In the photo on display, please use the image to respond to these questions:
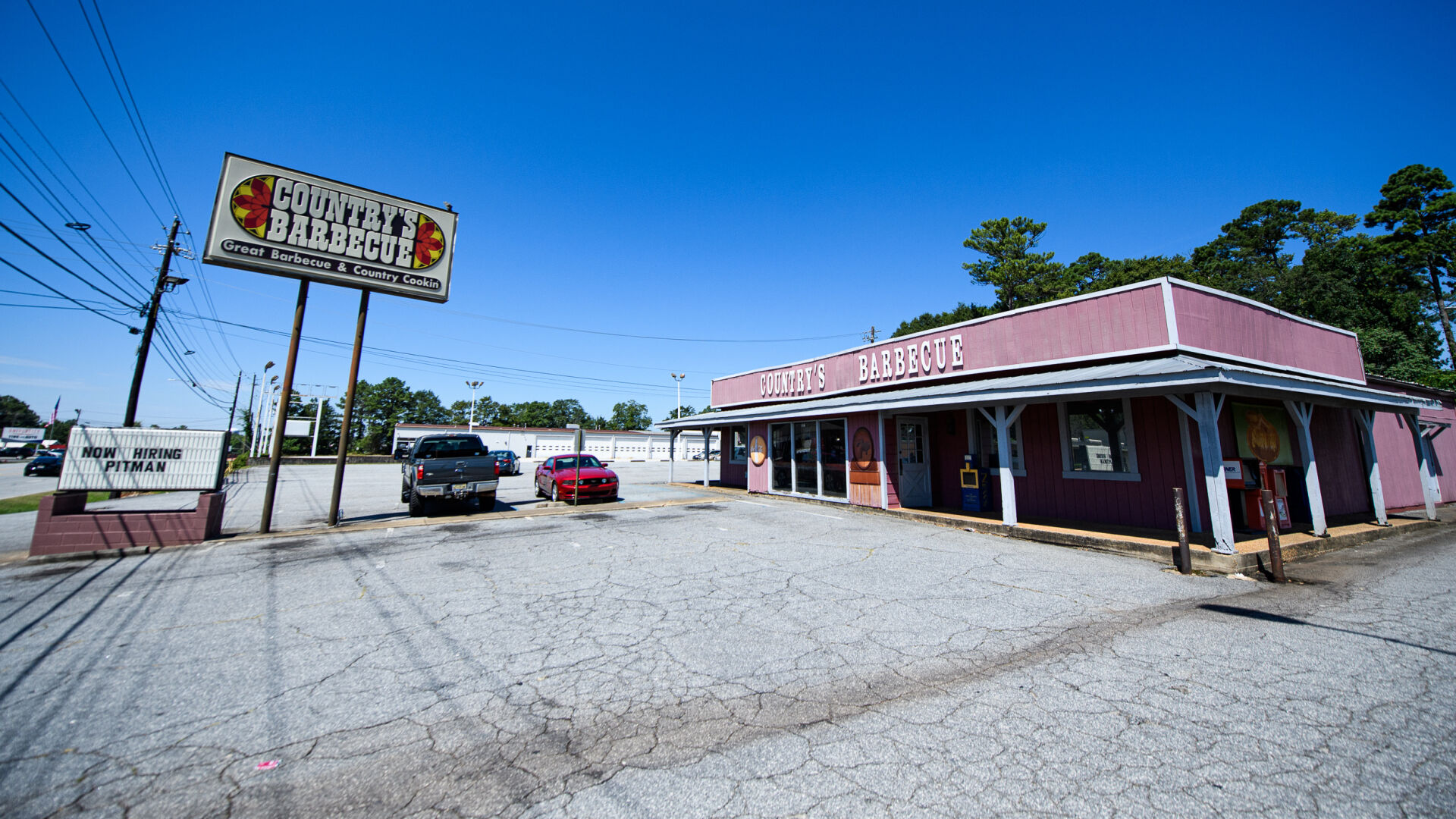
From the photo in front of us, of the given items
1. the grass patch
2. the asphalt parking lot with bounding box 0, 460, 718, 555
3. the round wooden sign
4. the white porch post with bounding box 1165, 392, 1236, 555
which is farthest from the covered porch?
the grass patch

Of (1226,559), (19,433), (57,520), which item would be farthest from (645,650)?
(19,433)

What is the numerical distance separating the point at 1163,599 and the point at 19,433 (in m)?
130

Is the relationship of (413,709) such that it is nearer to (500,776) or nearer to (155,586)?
(500,776)

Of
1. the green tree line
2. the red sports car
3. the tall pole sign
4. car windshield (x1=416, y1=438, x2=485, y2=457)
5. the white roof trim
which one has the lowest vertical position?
the red sports car

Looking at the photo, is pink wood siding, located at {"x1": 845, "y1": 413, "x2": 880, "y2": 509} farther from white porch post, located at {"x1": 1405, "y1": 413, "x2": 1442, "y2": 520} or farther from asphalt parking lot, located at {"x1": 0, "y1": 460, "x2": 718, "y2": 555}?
white porch post, located at {"x1": 1405, "y1": 413, "x2": 1442, "y2": 520}

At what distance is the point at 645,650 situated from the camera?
4.46 meters

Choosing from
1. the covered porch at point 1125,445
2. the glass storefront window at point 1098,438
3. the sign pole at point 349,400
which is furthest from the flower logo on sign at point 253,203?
the glass storefront window at point 1098,438

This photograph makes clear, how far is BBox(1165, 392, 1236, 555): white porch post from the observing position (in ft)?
24.1

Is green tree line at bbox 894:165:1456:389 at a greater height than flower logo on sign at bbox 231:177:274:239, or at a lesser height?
greater

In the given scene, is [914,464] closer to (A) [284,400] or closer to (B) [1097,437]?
(B) [1097,437]

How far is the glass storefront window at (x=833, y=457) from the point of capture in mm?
14672

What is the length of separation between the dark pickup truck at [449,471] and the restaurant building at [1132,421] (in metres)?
8.95

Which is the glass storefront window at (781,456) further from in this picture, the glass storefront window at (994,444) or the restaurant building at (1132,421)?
the glass storefront window at (994,444)

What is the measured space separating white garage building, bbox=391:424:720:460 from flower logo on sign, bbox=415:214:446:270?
39.5 meters
